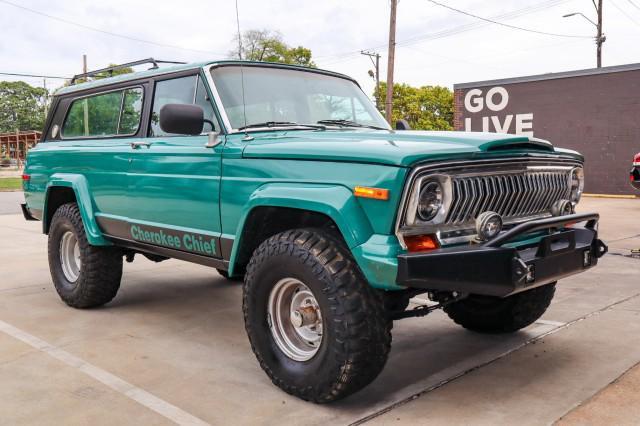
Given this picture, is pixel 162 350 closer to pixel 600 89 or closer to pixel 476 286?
pixel 476 286

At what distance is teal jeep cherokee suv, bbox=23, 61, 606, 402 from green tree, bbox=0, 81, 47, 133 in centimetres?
10203

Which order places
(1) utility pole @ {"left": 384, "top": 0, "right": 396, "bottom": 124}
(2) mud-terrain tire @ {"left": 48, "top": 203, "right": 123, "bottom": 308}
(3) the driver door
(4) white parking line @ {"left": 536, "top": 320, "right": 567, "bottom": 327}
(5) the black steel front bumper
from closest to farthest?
(5) the black steel front bumper < (3) the driver door < (4) white parking line @ {"left": 536, "top": 320, "right": 567, "bottom": 327} < (2) mud-terrain tire @ {"left": 48, "top": 203, "right": 123, "bottom": 308} < (1) utility pole @ {"left": 384, "top": 0, "right": 396, "bottom": 124}

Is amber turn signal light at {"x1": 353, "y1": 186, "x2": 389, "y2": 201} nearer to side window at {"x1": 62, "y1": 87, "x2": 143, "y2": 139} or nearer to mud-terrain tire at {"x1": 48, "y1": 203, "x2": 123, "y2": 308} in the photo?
A: side window at {"x1": 62, "y1": 87, "x2": 143, "y2": 139}

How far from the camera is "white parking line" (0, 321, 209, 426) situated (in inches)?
125

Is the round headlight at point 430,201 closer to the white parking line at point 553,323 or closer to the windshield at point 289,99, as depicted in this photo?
the windshield at point 289,99

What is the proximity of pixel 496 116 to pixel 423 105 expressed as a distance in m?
54.7

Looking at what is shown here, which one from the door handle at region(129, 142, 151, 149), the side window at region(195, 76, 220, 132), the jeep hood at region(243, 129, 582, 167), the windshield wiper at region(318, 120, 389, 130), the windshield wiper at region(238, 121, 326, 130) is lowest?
the jeep hood at region(243, 129, 582, 167)

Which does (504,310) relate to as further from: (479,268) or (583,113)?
(583,113)

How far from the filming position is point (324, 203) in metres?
3.10

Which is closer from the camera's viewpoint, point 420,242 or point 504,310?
point 420,242

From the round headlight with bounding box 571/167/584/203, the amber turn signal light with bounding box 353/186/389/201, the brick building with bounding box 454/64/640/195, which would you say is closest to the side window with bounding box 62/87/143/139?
the amber turn signal light with bounding box 353/186/389/201

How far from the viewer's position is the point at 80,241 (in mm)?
5242

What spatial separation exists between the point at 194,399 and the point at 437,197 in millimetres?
1718

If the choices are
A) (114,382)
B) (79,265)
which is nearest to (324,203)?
(114,382)
